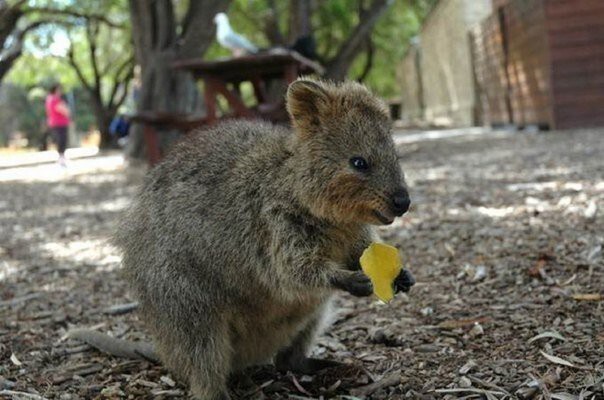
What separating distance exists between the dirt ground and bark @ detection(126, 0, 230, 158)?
5.40 metres

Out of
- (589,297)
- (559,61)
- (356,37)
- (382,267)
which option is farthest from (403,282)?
(356,37)

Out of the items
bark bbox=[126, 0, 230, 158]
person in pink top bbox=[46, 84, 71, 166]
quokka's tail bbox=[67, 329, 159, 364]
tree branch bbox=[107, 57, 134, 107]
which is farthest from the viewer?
tree branch bbox=[107, 57, 134, 107]

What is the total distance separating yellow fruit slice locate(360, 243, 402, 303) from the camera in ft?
9.16

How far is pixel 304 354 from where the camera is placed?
3199 mm

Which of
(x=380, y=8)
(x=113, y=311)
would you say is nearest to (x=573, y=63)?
(x=380, y=8)

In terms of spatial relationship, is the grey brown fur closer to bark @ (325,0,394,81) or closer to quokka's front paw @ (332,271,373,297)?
quokka's front paw @ (332,271,373,297)

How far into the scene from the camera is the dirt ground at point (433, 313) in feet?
9.69

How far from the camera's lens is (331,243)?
295cm

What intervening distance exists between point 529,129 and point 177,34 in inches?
289

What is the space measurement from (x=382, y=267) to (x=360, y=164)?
1.31 feet

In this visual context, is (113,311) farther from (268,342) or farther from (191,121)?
(191,121)

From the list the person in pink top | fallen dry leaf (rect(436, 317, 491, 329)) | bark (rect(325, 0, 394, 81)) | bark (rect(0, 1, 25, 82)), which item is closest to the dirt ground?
fallen dry leaf (rect(436, 317, 491, 329))

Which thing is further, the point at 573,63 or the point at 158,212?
the point at 573,63

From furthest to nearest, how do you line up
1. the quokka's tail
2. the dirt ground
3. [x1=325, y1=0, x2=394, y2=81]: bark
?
[x1=325, y1=0, x2=394, y2=81]: bark < the quokka's tail < the dirt ground
